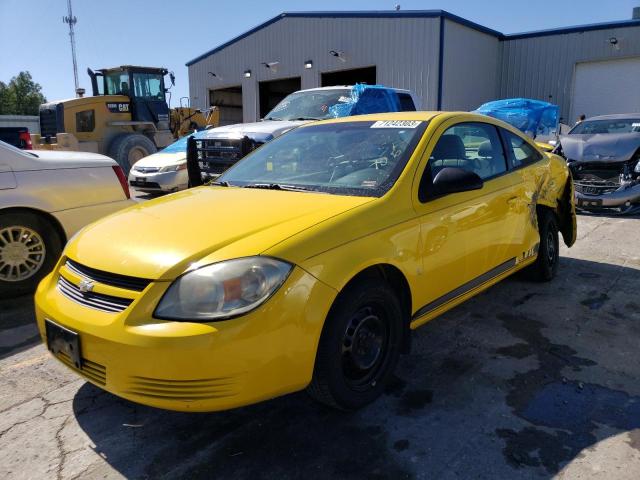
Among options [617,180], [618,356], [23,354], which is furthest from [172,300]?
[617,180]

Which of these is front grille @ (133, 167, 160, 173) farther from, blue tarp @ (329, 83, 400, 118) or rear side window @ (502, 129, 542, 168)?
rear side window @ (502, 129, 542, 168)

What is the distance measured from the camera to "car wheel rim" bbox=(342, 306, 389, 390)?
2.63 m

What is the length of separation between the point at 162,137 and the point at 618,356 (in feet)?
43.2

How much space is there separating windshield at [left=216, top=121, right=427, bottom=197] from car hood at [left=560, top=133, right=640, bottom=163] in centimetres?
649

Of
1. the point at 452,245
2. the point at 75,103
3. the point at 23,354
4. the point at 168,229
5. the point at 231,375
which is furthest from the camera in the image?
the point at 75,103

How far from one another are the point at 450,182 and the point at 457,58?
17526mm

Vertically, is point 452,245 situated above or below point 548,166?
below

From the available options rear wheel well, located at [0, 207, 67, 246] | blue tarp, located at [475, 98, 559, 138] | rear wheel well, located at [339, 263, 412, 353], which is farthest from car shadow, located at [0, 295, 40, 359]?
blue tarp, located at [475, 98, 559, 138]

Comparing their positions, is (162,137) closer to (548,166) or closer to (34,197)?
(34,197)

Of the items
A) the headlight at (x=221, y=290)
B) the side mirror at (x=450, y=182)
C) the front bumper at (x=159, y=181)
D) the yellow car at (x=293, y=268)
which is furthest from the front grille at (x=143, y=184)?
the headlight at (x=221, y=290)

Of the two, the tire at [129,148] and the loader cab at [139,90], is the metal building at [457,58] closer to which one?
the loader cab at [139,90]

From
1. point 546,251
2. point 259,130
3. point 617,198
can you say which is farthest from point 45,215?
point 617,198

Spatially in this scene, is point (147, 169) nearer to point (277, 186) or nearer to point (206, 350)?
point (277, 186)

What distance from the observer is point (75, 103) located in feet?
43.0
